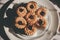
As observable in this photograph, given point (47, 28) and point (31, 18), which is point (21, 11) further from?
point (47, 28)

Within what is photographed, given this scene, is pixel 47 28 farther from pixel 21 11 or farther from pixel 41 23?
pixel 21 11

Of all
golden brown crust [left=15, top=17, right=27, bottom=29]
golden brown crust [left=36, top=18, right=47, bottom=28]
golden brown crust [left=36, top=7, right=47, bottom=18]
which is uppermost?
golden brown crust [left=36, top=7, right=47, bottom=18]

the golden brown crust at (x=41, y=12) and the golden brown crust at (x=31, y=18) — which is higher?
the golden brown crust at (x=41, y=12)

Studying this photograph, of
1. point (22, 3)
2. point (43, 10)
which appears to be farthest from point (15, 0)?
point (43, 10)

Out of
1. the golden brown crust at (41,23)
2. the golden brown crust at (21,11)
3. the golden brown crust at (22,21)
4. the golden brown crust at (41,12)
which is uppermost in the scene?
the golden brown crust at (41,12)

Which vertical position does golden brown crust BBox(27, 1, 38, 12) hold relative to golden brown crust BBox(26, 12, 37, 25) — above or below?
above

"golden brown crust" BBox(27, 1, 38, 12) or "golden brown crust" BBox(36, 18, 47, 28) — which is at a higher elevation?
"golden brown crust" BBox(27, 1, 38, 12)

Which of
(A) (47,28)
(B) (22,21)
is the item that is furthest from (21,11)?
(A) (47,28)

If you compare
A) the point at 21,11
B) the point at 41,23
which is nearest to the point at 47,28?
the point at 41,23

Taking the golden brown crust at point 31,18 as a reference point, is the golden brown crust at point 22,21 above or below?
below

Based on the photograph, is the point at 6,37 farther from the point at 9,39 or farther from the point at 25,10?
the point at 25,10

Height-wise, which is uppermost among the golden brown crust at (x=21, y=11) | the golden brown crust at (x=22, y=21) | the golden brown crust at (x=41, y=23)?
the golden brown crust at (x=21, y=11)

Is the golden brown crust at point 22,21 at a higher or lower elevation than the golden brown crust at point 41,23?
lower
